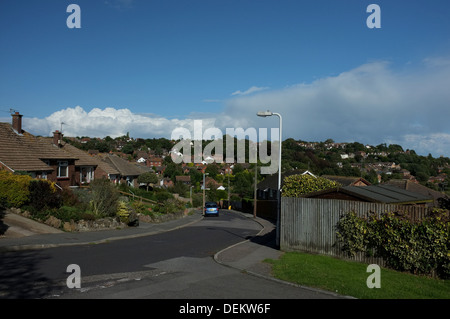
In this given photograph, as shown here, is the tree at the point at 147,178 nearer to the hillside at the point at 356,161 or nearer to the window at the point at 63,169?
the window at the point at 63,169

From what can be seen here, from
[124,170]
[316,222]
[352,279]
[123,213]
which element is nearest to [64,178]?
[123,213]

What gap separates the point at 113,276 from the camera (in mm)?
9750

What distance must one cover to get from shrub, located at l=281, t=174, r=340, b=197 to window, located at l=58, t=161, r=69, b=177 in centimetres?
2052

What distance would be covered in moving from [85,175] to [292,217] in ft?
96.1

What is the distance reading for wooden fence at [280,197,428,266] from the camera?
1177 cm

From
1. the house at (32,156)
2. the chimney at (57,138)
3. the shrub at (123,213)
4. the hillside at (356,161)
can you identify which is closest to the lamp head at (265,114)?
the shrub at (123,213)

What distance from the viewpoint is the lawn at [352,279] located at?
8.18 metres

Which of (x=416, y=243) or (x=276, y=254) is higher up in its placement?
(x=416, y=243)

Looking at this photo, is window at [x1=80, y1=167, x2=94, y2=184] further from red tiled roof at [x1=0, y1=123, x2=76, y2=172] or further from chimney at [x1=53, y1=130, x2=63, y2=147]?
red tiled roof at [x1=0, y1=123, x2=76, y2=172]

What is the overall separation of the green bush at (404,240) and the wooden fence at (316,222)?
0.27m

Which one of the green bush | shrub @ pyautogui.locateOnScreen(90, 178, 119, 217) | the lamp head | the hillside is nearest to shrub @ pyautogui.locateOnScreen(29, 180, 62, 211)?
shrub @ pyautogui.locateOnScreen(90, 178, 119, 217)
